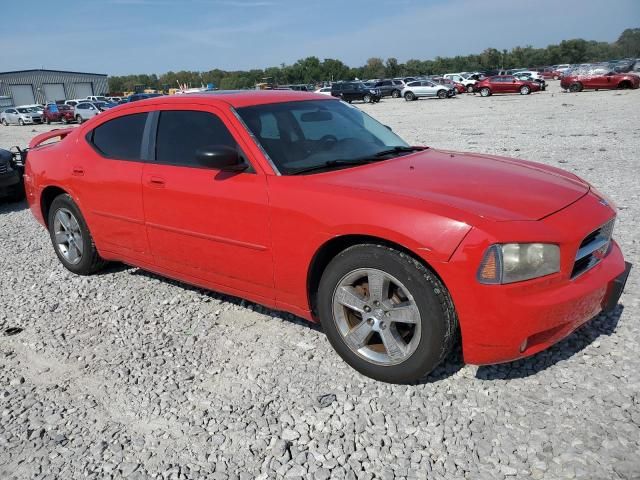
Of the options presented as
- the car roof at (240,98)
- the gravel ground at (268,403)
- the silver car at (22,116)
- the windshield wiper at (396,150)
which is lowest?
the gravel ground at (268,403)

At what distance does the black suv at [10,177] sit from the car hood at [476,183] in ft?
23.9

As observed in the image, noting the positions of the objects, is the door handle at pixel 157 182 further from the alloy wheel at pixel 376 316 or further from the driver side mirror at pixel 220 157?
the alloy wheel at pixel 376 316

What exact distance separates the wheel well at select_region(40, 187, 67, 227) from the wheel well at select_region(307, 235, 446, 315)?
3.02m

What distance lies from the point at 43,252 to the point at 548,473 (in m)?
5.63

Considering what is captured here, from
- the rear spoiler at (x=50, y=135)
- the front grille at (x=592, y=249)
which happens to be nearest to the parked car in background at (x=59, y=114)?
the rear spoiler at (x=50, y=135)

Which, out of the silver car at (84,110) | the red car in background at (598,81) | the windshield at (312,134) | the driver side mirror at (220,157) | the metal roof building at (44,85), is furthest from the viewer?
the metal roof building at (44,85)

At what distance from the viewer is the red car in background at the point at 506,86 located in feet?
119

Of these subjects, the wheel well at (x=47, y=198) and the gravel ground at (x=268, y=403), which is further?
the wheel well at (x=47, y=198)

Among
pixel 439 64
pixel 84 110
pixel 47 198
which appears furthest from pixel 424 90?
pixel 439 64

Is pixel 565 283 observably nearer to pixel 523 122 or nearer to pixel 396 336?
pixel 396 336

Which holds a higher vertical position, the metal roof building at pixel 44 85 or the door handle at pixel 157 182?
the metal roof building at pixel 44 85

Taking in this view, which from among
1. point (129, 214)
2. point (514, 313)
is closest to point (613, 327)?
point (514, 313)

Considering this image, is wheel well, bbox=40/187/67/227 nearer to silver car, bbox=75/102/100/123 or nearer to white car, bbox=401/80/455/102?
silver car, bbox=75/102/100/123

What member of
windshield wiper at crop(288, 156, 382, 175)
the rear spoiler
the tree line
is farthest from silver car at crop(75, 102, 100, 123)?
the tree line
